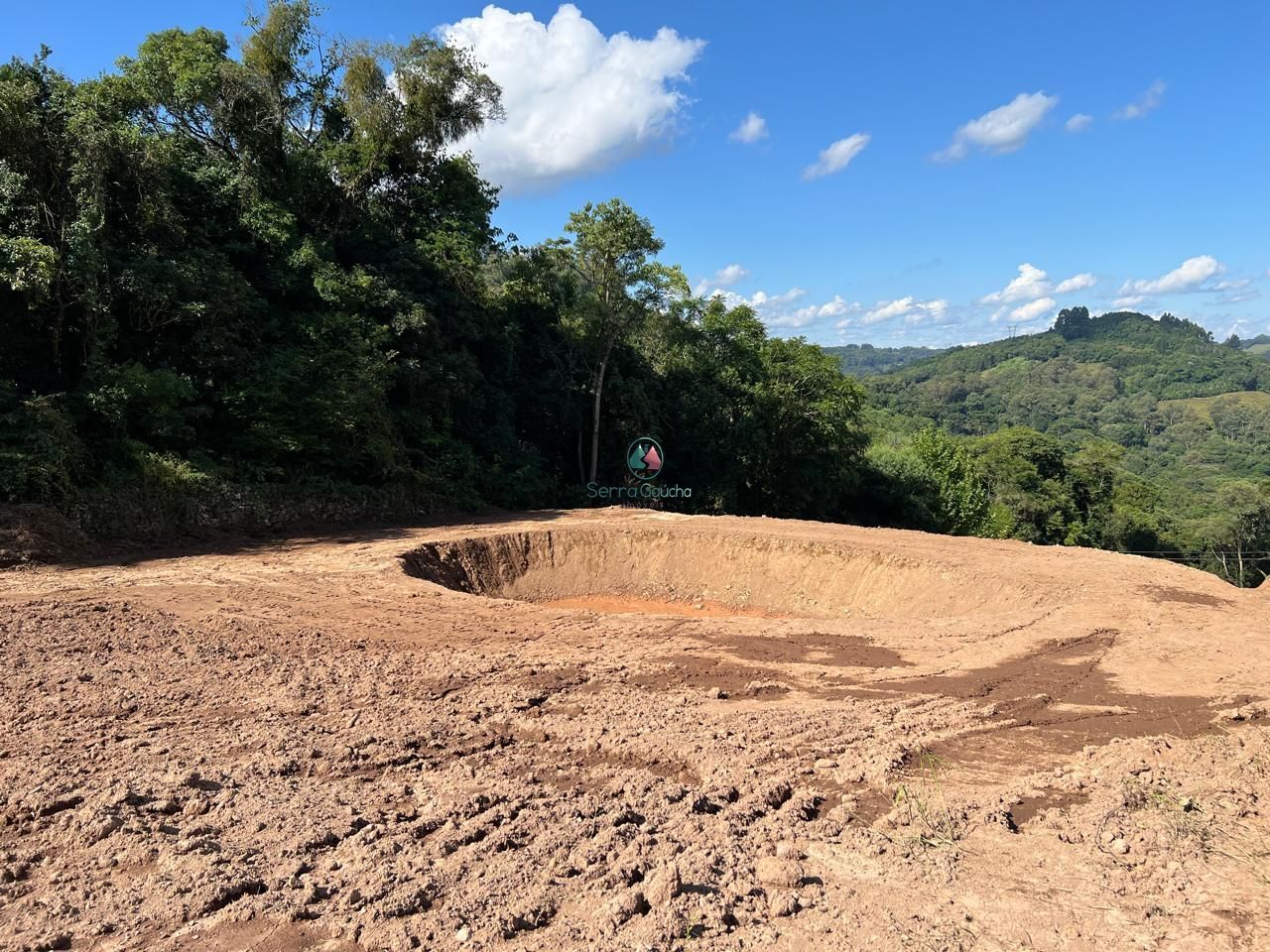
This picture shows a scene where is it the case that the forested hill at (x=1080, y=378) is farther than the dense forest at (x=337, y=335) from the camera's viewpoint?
Yes

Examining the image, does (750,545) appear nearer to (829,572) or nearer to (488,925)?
(829,572)

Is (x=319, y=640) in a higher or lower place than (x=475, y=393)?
lower

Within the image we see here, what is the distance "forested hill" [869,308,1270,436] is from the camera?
11556 cm

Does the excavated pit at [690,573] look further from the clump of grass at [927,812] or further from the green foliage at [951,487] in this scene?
the green foliage at [951,487]

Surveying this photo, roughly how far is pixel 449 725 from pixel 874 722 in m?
3.50

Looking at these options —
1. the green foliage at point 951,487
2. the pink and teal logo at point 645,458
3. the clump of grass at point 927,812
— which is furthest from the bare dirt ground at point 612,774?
the green foliage at point 951,487

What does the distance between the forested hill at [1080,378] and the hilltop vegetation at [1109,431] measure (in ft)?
1.45

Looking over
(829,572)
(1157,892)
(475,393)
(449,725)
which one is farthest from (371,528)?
(1157,892)

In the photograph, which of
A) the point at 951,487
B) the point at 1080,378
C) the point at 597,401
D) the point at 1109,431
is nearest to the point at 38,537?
the point at 597,401

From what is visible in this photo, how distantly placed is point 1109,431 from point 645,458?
11925 centimetres

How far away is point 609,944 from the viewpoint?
2.94 metres

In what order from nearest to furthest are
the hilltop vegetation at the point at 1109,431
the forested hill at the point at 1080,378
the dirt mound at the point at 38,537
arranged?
1. the dirt mound at the point at 38,537
2. the hilltop vegetation at the point at 1109,431
3. the forested hill at the point at 1080,378

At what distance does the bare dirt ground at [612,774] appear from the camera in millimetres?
3156

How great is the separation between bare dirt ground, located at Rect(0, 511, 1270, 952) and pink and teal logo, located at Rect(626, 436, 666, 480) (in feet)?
42.9
